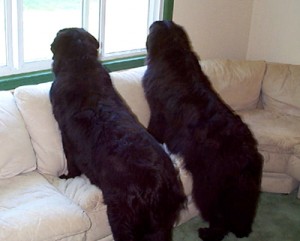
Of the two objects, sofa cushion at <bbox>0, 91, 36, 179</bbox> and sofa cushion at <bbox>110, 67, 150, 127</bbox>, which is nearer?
sofa cushion at <bbox>0, 91, 36, 179</bbox>

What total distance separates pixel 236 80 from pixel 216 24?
26.3 inches

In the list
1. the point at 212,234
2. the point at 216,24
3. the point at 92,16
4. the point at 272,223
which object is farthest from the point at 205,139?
the point at 216,24

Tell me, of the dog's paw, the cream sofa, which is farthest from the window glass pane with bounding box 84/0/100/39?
the dog's paw

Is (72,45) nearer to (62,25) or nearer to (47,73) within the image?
(47,73)

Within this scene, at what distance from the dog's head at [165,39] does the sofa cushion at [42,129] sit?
0.79 metres

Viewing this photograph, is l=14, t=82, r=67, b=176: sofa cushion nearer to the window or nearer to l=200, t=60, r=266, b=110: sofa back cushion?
the window

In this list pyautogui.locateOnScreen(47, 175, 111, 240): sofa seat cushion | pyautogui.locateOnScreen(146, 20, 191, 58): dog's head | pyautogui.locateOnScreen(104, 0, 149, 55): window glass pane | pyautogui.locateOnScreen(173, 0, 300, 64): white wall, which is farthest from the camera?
pyautogui.locateOnScreen(173, 0, 300, 64): white wall

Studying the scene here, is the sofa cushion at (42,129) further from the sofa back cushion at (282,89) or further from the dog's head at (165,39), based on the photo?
the sofa back cushion at (282,89)

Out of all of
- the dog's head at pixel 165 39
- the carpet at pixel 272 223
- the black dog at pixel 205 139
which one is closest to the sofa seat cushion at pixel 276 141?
the carpet at pixel 272 223

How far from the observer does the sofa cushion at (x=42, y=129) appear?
2.27 metres

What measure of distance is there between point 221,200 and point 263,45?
2109 mm

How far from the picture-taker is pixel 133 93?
272 cm

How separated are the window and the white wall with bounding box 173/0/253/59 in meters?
0.27

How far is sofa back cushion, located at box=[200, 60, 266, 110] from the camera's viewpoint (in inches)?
128
